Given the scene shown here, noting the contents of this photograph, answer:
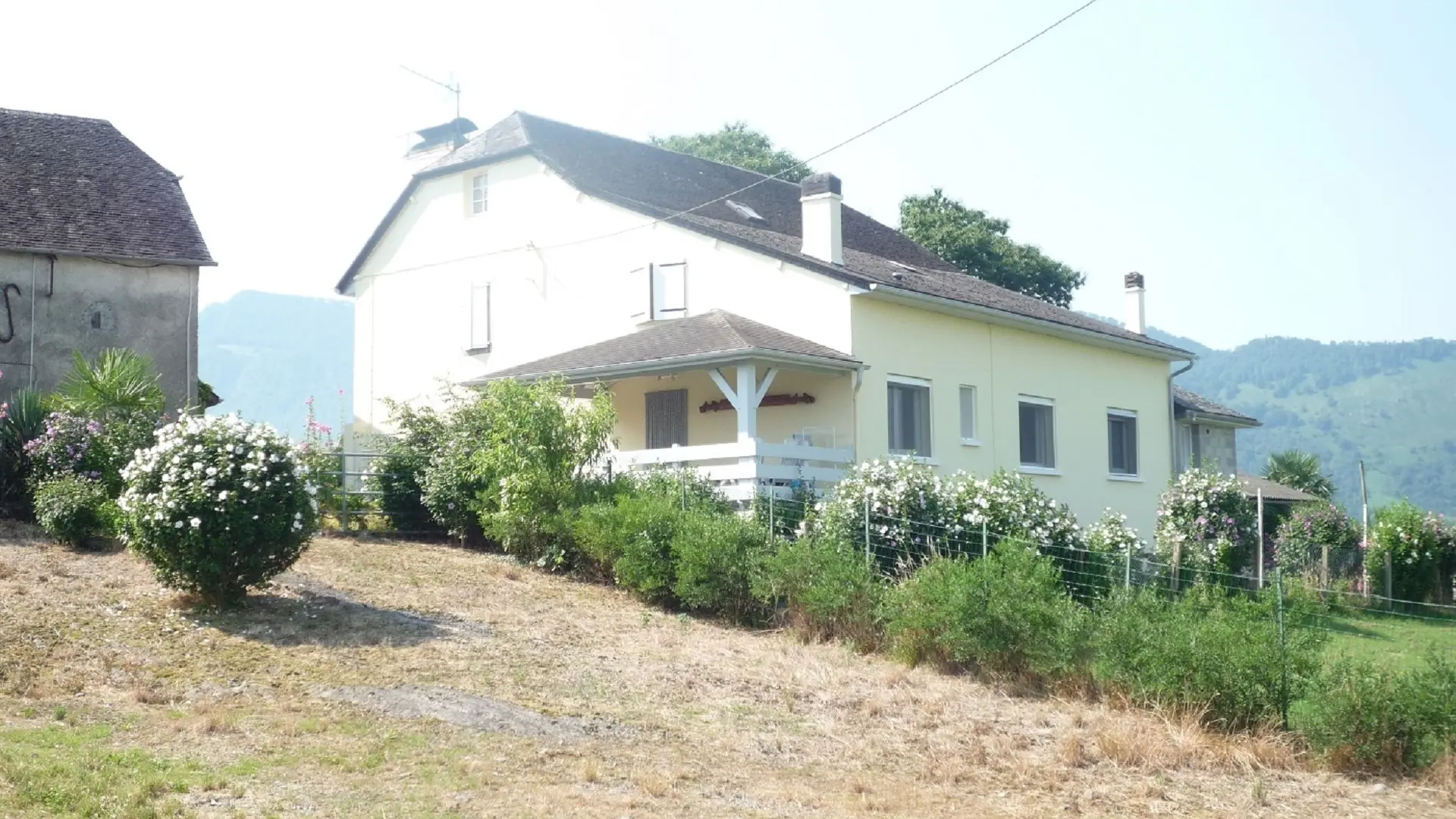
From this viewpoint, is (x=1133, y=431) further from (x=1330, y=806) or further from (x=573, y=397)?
(x=1330, y=806)

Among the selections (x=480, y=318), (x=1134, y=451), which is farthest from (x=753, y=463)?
(x=1134, y=451)

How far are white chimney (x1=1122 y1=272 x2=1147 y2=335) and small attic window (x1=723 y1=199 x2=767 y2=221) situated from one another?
9042mm

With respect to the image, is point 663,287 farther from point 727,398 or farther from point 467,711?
point 467,711

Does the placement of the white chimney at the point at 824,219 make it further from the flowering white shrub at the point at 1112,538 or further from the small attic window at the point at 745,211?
the flowering white shrub at the point at 1112,538

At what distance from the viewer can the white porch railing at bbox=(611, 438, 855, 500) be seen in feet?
62.0

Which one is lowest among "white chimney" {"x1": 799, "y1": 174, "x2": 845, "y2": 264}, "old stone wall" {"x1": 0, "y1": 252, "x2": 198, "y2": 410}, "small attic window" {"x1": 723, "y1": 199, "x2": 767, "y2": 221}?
"old stone wall" {"x1": 0, "y1": 252, "x2": 198, "y2": 410}

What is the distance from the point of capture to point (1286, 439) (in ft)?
591

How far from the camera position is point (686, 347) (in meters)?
20.0

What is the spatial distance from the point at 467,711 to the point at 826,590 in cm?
500

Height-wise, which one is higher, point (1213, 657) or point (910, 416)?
point (910, 416)

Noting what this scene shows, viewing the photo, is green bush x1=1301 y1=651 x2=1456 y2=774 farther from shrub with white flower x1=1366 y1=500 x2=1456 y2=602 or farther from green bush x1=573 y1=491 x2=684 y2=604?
shrub with white flower x1=1366 y1=500 x2=1456 y2=602

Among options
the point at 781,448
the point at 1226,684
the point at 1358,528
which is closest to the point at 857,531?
the point at 781,448

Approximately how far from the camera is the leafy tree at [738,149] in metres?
42.5

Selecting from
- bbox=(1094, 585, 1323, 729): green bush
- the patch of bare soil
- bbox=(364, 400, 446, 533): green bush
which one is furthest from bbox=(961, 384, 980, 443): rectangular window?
the patch of bare soil
